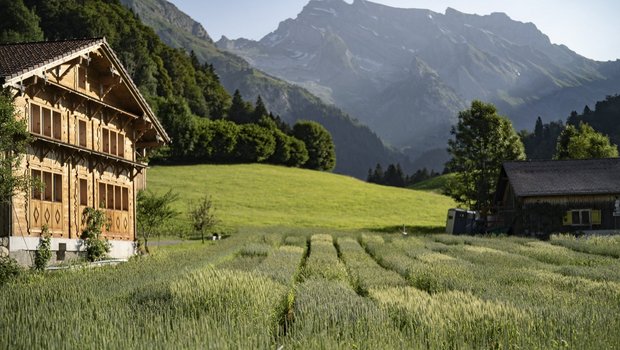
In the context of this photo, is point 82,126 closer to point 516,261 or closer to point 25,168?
point 25,168

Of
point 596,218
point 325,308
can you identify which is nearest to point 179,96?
point 596,218

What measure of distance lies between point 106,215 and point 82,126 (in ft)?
14.6

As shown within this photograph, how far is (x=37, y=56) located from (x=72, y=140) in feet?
13.4

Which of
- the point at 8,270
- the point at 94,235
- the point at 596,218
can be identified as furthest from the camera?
the point at 596,218

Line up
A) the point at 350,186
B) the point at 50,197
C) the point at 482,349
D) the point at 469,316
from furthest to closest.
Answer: the point at 350,186
the point at 50,197
the point at 469,316
the point at 482,349

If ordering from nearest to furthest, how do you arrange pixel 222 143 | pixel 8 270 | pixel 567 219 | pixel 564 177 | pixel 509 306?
pixel 509 306 → pixel 8 270 → pixel 567 219 → pixel 564 177 → pixel 222 143

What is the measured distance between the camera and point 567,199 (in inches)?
2053

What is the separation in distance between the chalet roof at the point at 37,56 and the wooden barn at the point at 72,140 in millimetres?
38

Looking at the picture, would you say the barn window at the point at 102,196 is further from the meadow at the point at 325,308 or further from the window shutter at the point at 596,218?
the window shutter at the point at 596,218

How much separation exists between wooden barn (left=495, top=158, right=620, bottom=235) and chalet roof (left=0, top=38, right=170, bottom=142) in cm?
3498

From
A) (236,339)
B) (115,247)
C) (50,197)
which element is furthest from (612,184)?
(236,339)

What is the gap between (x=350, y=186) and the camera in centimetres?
9681

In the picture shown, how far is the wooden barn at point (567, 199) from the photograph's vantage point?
5159 centimetres

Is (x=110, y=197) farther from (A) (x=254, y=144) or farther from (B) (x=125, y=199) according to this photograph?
(A) (x=254, y=144)
